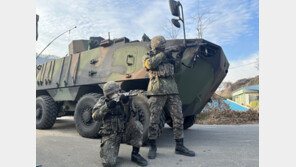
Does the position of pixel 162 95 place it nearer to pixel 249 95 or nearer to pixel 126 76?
pixel 126 76

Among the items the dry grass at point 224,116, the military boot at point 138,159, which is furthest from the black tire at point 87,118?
the dry grass at point 224,116

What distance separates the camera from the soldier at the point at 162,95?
135 inches

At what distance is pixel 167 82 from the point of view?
→ 3490 mm

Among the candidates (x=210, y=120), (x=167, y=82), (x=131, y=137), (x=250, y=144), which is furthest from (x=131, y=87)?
(x=210, y=120)

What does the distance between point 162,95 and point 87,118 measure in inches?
77.9

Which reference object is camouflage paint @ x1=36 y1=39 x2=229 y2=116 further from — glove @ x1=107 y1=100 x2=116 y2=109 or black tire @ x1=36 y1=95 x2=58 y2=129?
glove @ x1=107 y1=100 x2=116 y2=109

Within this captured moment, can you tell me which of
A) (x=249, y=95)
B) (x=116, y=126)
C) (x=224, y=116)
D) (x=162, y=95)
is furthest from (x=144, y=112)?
(x=249, y=95)

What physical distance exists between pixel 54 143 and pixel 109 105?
211 cm

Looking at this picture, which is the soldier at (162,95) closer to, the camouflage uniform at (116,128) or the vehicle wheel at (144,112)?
the vehicle wheel at (144,112)

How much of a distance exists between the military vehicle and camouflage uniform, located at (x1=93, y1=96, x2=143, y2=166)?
0.92 ft

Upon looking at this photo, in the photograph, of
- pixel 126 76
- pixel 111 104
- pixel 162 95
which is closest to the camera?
pixel 111 104

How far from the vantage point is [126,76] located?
168 inches

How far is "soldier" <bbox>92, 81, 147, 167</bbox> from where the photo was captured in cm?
297

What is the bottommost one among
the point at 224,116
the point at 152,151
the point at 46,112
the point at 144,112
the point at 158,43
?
the point at 224,116
